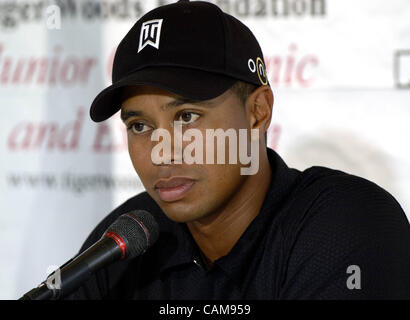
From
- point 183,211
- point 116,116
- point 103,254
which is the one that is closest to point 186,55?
point 183,211

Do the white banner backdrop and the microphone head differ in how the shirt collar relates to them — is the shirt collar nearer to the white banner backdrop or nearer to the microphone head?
the microphone head

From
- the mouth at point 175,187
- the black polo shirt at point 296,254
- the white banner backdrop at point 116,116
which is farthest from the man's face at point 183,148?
the white banner backdrop at point 116,116

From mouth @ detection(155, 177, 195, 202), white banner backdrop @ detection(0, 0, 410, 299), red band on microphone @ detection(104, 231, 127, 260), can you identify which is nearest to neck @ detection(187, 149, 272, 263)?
mouth @ detection(155, 177, 195, 202)

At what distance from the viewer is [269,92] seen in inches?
49.3

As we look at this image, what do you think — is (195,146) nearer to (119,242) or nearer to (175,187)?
(175,187)

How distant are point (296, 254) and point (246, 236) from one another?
0.16m

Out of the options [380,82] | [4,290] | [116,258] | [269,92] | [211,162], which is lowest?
[4,290]

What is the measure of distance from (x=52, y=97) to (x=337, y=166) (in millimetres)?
950

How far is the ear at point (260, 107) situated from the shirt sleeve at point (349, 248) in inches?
7.4

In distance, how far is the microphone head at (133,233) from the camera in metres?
0.99

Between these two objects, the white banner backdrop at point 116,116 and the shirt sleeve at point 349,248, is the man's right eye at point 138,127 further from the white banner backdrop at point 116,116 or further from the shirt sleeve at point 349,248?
the white banner backdrop at point 116,116

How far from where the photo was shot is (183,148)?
43.8 inches

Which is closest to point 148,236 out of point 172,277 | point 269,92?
point 172,277
